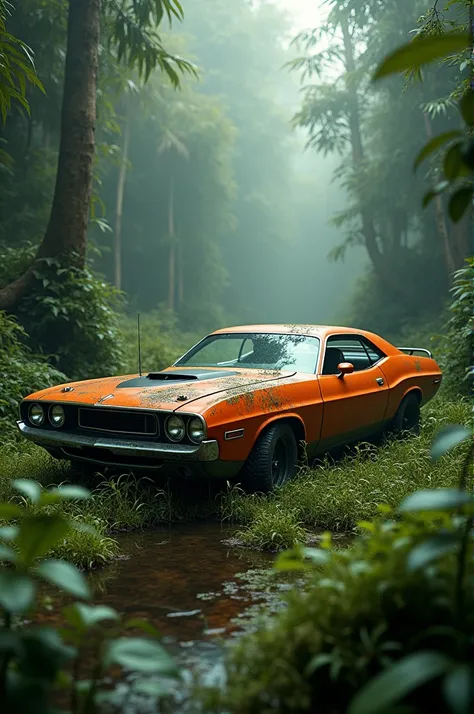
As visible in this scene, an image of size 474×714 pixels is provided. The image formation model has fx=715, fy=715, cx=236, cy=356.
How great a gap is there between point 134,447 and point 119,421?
0.30m

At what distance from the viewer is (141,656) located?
1773 millimetres

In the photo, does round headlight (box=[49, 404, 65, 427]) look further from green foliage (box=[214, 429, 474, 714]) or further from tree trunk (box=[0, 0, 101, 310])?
tree trunk (box=[0, 0, 101, 310])

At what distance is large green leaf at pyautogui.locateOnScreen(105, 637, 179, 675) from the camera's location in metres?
1.73

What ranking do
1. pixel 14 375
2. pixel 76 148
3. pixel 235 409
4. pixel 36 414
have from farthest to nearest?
pixel 76 148 < pixel 14 375 < pixel 36 414 < pixel 235 409

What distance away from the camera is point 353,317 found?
25891mm

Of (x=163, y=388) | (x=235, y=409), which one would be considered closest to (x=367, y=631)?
(x=235, y=409)

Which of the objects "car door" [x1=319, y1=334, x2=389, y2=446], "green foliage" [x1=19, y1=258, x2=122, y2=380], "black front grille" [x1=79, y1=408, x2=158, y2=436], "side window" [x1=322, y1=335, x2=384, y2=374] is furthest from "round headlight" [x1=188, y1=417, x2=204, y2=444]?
"green foliage" [x1=19, y1=258, x2=122, y2=380]

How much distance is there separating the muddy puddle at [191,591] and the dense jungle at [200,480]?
0.06 ft

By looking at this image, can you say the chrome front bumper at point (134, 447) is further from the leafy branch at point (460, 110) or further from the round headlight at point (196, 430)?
the leafy branch at point (460, 110)

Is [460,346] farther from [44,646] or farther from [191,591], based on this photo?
[44,646]

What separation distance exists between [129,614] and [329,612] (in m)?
1.59

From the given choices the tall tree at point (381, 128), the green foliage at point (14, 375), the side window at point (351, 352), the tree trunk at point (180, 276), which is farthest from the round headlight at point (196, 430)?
the tree trunk at point (180, 276)

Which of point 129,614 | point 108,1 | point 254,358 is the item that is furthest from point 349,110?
point 129,614

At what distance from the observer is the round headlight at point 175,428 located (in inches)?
192
